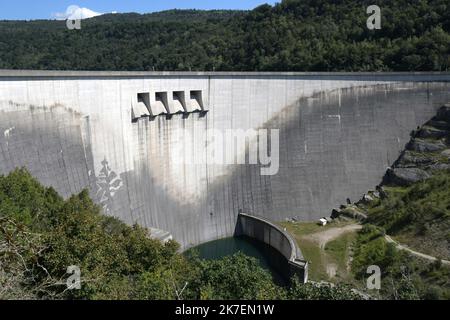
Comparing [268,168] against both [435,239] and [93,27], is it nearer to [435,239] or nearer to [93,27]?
[435,239]

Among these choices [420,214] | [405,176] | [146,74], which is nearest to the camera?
[146,74]

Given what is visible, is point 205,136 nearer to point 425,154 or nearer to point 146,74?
point 146,74

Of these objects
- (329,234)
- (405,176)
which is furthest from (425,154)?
(329,234)

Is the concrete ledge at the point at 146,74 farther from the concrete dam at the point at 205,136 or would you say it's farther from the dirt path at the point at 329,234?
the dirt path at the point at 329,234

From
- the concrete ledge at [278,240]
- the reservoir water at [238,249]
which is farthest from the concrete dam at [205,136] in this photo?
the concrete ledge at [278,240]

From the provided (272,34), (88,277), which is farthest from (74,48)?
(88,277)
